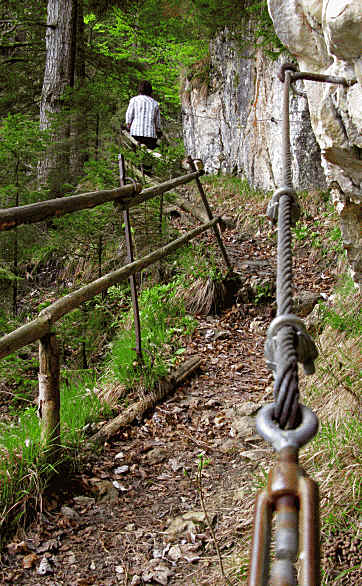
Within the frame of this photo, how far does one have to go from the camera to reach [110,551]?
8.14ft

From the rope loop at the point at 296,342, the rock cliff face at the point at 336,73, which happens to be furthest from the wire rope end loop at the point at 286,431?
the rock cliff face at the point at 336,73

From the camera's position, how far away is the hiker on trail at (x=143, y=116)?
876 centimetres

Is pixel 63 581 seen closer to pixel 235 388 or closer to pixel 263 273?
A: pixel 235 388

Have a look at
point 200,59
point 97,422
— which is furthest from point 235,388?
point 200,59

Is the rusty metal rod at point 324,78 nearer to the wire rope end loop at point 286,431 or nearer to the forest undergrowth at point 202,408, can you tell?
the forest undergrowth at point 202,408

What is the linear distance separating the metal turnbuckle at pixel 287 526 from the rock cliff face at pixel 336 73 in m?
1.95

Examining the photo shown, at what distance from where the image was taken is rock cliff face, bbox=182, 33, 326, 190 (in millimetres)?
7773

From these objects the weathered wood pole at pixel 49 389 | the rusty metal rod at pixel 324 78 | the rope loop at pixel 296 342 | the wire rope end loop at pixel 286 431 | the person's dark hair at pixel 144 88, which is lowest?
the weathered wood pole at pixel 49 389

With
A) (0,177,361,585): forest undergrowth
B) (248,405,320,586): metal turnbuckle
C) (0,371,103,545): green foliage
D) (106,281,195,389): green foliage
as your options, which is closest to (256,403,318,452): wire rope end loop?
(248,405,320,586): metal turnbuckle

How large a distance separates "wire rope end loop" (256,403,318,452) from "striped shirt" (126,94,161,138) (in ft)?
28.6

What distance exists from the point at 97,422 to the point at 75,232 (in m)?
2.67

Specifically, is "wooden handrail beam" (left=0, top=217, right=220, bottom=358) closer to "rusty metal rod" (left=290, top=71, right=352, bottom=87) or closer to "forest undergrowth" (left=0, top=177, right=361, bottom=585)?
"forest undergrowth" (left=0, top=177, right=361, bottom=585)

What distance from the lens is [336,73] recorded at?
250 centimetres

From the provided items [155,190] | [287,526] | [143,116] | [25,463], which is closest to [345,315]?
[155,190]
